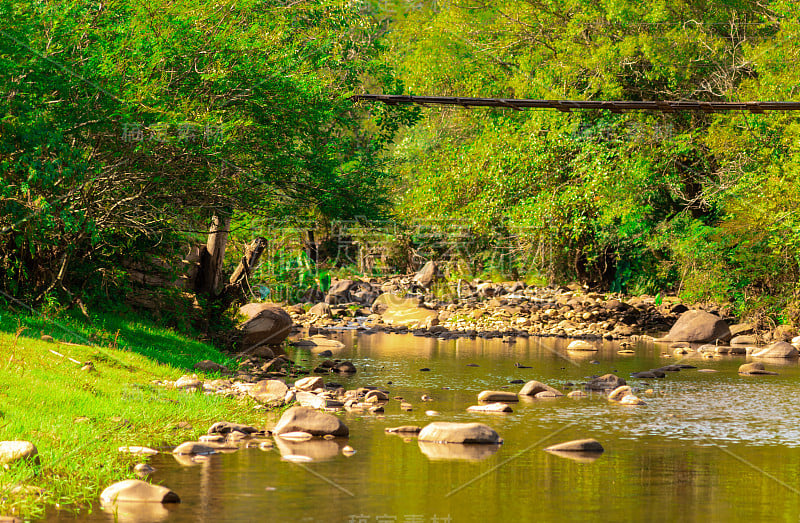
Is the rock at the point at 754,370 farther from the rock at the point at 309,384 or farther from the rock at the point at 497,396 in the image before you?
the rock at the point at 309,384

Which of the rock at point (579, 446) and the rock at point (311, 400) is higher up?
the rock at point (311, 400)

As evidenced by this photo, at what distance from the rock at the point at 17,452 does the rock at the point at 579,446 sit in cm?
538

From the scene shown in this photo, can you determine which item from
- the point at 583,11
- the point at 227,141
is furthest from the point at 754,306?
the point at 227,141

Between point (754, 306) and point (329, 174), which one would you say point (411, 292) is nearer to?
point (754, 306)

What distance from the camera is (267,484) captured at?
26.9 ft

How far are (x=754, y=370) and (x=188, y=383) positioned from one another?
11.5 meters

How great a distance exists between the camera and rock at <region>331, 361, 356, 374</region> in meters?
17.6

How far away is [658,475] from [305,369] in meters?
9.57

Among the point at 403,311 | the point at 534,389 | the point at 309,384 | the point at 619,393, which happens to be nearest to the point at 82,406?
the point at 309,384

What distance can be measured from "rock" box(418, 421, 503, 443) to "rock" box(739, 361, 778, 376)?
376 inches

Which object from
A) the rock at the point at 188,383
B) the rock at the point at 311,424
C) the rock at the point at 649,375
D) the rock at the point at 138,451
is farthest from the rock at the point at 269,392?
the rock at the point at 649,375

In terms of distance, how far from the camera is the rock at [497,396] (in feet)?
45.9

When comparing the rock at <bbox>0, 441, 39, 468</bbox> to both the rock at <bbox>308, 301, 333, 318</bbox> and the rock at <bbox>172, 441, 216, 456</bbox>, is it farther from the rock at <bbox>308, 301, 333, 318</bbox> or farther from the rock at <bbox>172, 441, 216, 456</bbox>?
the rock at <bbox>308, 301, 333, 318</bbox>

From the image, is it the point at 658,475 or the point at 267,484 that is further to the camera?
the point at 658,475
